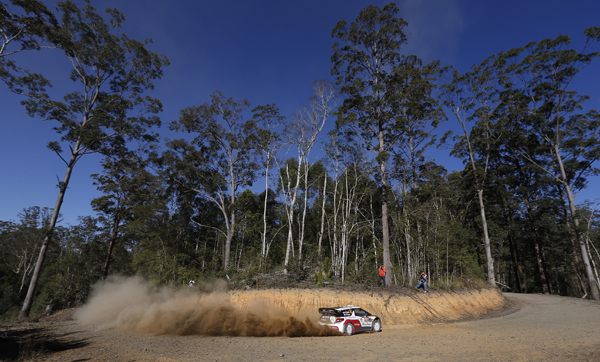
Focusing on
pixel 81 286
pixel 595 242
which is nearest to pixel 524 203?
pixel 595 242

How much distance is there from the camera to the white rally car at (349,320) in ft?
40.5

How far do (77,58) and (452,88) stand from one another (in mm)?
36779

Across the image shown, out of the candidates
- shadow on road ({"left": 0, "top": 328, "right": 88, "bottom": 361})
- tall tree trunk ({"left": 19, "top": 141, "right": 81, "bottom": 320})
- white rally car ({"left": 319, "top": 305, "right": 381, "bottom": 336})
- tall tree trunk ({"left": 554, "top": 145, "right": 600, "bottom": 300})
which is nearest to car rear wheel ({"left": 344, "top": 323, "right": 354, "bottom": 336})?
white rally car ({"left": 319, "top": 305, "right": 381, "bottom": 336})

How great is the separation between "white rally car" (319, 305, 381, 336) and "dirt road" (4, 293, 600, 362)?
473mm

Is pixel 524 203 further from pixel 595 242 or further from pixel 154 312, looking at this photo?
pixel 154 312

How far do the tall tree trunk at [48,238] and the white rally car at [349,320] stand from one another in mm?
19641

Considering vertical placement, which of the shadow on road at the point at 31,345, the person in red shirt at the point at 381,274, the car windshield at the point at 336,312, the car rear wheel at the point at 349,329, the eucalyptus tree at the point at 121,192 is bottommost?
the shadow on road at the point at 31,345

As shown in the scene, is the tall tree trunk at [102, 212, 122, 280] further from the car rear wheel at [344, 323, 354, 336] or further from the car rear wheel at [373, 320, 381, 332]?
the car rear wheel at [373, 320, 381, 332]

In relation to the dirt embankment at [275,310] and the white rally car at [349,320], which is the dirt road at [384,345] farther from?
the dirt embankment at [275,310]

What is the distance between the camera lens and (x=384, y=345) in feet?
32.9

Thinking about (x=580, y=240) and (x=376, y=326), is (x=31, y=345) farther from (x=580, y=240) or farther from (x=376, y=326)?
(x=580, y=240)

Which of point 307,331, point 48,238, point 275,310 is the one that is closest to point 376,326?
point 307,331

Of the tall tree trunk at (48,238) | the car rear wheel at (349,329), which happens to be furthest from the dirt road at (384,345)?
the tall tree trunk at (48,238)

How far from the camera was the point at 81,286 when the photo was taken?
27.0 meters
